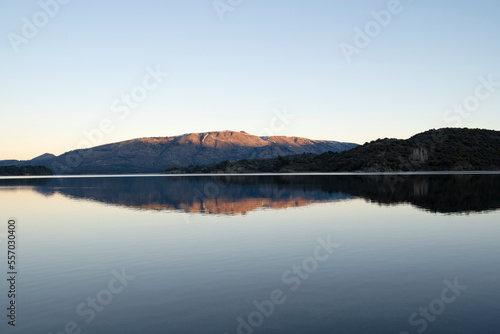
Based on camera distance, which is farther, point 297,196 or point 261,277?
point 297,196

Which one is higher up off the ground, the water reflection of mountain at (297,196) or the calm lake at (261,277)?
the water reflection of mountain at (297,196)

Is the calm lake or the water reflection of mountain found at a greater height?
the water reflection of mountain

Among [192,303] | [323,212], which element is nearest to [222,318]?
[192,303]

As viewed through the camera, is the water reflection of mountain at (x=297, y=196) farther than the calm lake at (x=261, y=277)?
Yes

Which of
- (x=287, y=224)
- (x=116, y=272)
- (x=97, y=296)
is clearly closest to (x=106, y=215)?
(x=287, y=224)

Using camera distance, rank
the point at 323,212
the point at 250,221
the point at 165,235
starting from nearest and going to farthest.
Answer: the point at 165,235
the point at 250,221
the point at 323,212

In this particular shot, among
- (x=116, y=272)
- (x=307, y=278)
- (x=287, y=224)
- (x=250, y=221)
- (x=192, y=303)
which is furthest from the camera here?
(x=250, y=221)

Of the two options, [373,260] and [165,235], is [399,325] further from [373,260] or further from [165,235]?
[165,235]

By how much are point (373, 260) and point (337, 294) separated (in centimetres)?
636

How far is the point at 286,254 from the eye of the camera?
22797mm

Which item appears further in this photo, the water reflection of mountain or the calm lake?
the water reflection of mountain

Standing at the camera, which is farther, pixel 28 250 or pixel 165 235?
pixel 165 235

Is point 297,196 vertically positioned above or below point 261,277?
above

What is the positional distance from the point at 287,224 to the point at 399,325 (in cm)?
2237
